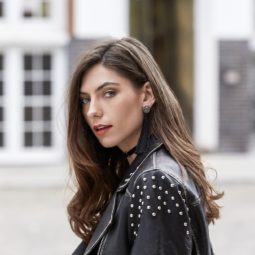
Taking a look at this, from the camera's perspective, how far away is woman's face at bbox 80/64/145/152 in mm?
1914

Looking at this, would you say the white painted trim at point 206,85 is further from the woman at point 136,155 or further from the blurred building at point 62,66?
the woman at point 136,155

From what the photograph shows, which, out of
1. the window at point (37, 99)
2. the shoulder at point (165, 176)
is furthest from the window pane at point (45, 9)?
the shoulder at point (165, 176)

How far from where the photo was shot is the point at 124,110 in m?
1.93

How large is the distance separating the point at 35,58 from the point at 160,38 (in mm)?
4171

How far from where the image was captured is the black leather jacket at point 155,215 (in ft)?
5.63

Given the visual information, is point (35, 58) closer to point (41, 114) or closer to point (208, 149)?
point (41, 114)

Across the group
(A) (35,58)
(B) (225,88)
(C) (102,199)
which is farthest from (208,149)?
(C) (102,199)

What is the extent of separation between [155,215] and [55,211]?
→ 23.5 ft

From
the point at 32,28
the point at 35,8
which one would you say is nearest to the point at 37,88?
the point at 32,28

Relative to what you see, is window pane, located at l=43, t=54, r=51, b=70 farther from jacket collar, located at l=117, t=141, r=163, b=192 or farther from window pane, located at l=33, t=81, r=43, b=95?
jacket collar, located at l=117, t=141, r=163, b=192

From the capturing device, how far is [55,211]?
876cm

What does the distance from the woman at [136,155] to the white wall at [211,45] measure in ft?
36.5

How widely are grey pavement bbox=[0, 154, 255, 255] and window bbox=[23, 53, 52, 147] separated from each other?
0.78m

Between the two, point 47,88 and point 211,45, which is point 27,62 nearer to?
point 47,88
